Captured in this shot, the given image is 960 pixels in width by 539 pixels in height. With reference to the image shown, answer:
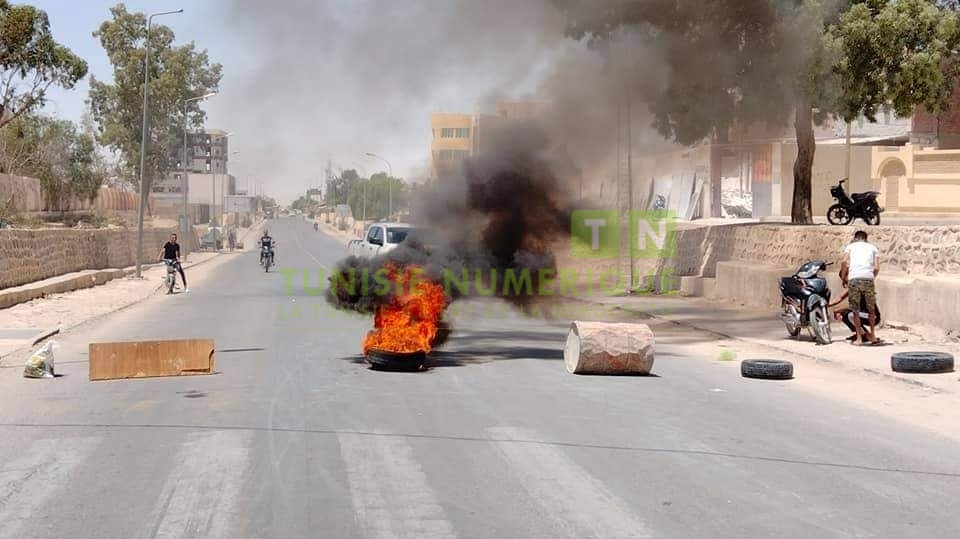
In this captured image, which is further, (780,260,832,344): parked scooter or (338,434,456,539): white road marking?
(780,260,832,344): parked scooter

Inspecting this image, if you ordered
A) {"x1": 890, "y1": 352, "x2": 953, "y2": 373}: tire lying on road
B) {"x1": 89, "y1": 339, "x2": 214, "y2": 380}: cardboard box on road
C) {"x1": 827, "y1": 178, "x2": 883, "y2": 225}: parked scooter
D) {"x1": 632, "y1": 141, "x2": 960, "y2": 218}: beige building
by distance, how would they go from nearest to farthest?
{"x1": 89, "y1": 339, "x2": 214, "y2": 380}: cardboard box on road → {"x1": 890, "y1": 352, "x2": 953, "y2": 373}: tire lying on road → {"x1": 827, "y1": 178, "x2": 883, "y2": 225}: parked scooter → {"x1": 632, "y1": 141, "x2": 960, "y2": 218}: beige building

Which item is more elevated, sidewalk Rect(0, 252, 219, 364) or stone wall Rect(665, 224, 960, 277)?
stone wall Rect(665, 224, 960, 277)

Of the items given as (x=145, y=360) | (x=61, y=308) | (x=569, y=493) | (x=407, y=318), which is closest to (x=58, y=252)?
(x=61, y=308)

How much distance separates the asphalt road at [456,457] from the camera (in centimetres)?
634

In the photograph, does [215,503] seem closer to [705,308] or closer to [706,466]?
[706,466]

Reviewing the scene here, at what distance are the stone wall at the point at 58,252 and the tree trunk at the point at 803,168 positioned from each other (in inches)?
777

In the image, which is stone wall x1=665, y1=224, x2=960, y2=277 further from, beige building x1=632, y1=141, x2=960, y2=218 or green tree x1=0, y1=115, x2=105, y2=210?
green tree x1=0, y1=115, x2=105, y2=210

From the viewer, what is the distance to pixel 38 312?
23.5 meters

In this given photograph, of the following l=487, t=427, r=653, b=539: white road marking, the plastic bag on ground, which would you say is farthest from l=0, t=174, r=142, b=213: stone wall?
l=487, t=427, r=653, b=539: white road marking

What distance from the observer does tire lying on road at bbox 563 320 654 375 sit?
1301 cm

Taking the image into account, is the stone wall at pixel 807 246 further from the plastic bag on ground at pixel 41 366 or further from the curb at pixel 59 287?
the curb at pixel 59 287

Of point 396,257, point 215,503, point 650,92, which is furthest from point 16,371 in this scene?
point 650,92

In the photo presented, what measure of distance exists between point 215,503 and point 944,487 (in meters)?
5.01

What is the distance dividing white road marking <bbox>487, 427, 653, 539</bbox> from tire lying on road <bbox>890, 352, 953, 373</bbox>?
654cm
